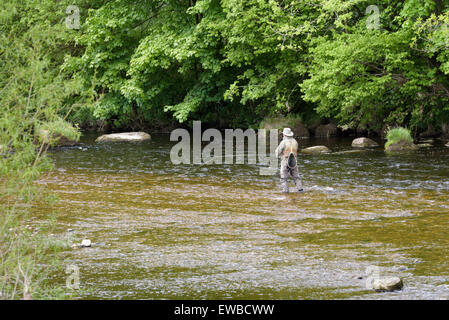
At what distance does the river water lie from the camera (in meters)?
7.80

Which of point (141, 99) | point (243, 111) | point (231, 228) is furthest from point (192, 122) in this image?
point (231, 228)

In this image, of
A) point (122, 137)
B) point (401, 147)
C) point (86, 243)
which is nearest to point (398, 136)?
point (401, 147)

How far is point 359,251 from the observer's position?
9266mm

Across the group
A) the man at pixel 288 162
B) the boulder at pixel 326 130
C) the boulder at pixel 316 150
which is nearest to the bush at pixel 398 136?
the boulder at pixel 316 150

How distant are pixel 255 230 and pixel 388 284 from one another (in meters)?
3.81

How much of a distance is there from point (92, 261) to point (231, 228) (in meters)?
3.03

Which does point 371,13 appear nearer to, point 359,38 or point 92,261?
point 359,38

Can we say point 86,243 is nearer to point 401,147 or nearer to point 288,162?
point 288,162

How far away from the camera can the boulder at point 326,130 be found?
30.3 m

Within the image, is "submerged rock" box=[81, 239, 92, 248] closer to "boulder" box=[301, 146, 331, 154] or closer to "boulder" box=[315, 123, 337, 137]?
"boulder" box=[301, 146, 331, 154]

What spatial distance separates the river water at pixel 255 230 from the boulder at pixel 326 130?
1073 centimetres
